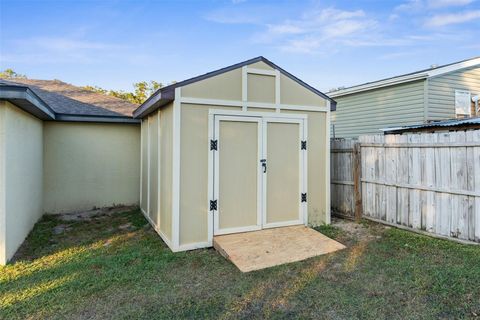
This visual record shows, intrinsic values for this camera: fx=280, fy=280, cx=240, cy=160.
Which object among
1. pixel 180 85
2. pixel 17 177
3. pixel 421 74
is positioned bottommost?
pixel 17 177

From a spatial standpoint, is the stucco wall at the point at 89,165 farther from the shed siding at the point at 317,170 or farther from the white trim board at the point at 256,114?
the shed siding at the point at 317,170

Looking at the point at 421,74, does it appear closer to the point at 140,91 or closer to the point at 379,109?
the point at 379,109

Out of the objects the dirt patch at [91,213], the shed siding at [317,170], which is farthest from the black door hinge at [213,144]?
the dirt patch at [91,213]

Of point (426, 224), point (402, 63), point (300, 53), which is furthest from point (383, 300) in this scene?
point (402, 63)

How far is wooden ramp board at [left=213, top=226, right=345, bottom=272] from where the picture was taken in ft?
11.8

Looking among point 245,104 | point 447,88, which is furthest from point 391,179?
point 447,88

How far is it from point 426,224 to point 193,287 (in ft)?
12.8

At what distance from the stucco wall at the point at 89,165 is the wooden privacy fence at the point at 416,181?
16.6 feet

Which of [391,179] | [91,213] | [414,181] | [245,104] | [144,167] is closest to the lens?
[245,104]

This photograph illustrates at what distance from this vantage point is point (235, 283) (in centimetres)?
304

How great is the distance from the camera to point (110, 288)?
116 inches

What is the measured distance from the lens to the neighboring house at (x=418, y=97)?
8867mm

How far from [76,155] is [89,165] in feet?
1.20

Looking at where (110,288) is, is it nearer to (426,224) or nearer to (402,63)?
(426,224)
